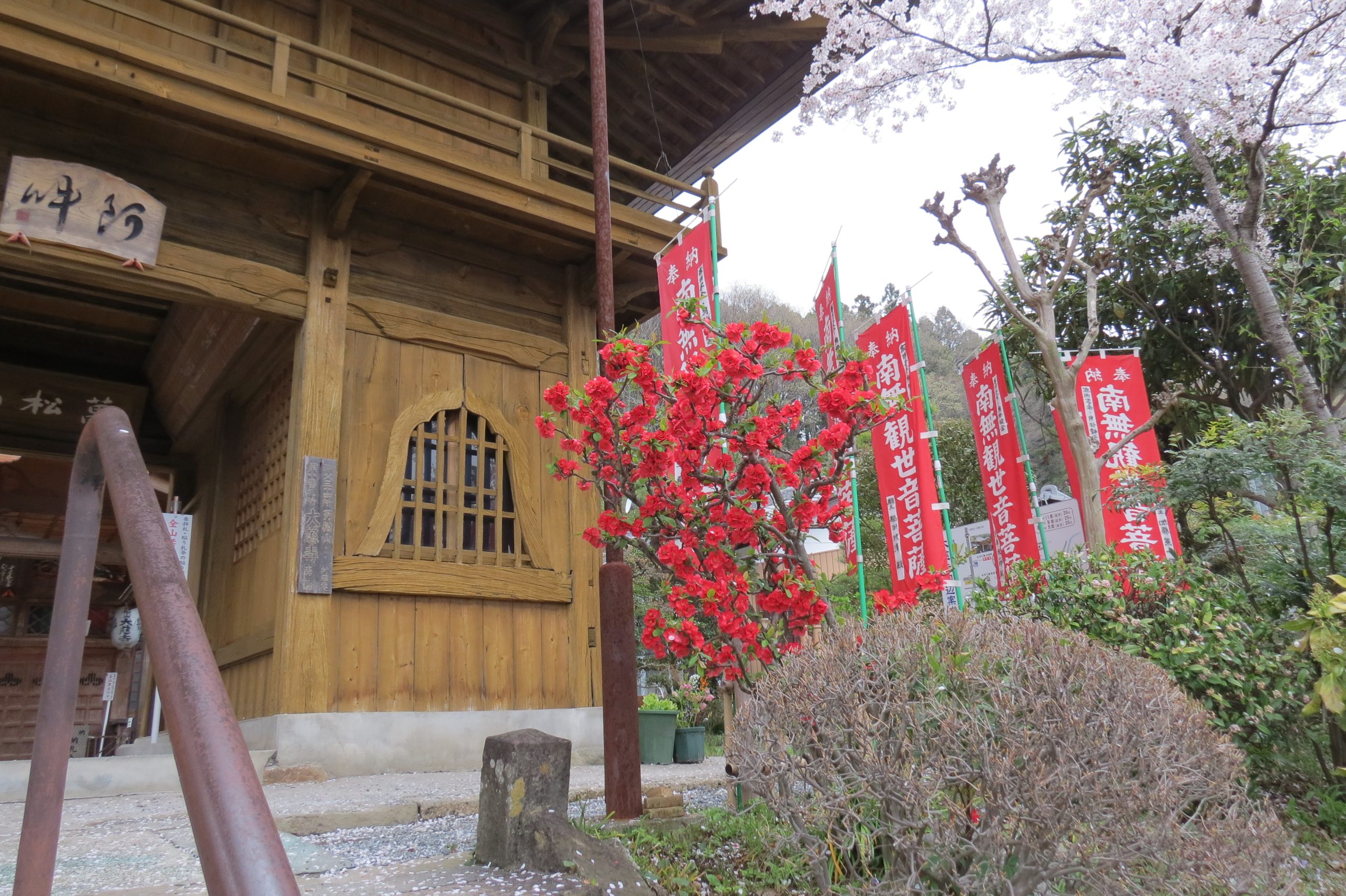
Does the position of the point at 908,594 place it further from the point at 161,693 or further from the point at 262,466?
the point at 262,466

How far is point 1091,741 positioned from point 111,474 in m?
2.54

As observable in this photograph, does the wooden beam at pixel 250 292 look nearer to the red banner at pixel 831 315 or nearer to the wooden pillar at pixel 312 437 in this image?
the wooden pillar at pixel 312 437

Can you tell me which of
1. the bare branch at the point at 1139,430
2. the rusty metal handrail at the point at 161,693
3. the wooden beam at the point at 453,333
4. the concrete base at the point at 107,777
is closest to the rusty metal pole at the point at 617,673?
the concrete base at the point at 107,777

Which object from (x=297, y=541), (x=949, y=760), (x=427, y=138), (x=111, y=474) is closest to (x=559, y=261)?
(x=427, y=138)

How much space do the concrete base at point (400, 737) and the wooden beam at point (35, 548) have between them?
744 cm

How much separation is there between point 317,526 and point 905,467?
16.0 ft

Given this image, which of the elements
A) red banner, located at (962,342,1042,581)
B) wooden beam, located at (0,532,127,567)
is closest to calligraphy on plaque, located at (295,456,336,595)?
red banner, located at (962,342,1042,581)

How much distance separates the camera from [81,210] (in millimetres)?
5316

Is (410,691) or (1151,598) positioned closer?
(1151,598)

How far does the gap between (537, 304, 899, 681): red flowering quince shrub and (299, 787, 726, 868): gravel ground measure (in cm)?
104

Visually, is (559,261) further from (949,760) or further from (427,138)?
(949,760)

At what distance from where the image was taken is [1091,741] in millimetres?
2539

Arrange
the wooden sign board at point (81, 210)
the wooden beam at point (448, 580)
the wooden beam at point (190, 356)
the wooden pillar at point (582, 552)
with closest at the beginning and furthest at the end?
the wooden sign board at point (81, 210) → the wooden beam at point (448, 580) → the wooden pillar at point (582, 552) → the wooden beam at point (190, 356)

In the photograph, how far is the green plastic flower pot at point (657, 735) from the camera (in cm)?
764
